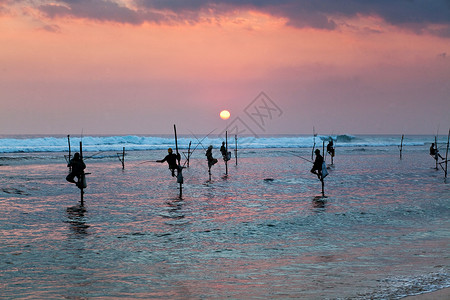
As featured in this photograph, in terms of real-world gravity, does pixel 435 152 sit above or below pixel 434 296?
above

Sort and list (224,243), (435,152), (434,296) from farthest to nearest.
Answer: (435,152)
(224,243)
(434,296)

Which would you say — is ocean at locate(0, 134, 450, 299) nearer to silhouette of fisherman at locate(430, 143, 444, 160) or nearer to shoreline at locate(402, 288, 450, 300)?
shoreline at locate(402, 288, 450, 300)

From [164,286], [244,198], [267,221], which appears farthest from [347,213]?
[164,286]

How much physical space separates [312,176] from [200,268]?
19223 millimetres

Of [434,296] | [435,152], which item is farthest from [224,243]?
[435,152]

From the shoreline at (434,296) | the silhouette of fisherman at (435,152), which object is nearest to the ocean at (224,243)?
the shoreline at (434,296)

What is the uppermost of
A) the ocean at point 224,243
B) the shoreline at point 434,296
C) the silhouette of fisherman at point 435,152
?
the silhouette of fisherman at point 435,152

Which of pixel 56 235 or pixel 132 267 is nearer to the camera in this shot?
pixel 132 267

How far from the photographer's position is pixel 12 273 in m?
8.00

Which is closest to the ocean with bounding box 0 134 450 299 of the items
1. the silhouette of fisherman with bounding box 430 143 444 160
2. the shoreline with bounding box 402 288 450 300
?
the shoreline with bounding box 402 288 450 300

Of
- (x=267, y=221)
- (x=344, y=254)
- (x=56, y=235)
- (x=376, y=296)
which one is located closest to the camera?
(x=376, y=296)

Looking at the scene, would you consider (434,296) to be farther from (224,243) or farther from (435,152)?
(435,152)

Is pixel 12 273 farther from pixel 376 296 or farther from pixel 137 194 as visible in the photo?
pixel 137 194

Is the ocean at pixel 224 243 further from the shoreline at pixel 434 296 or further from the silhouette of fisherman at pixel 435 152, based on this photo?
the silhouette of fisherman at pixel 435 152
